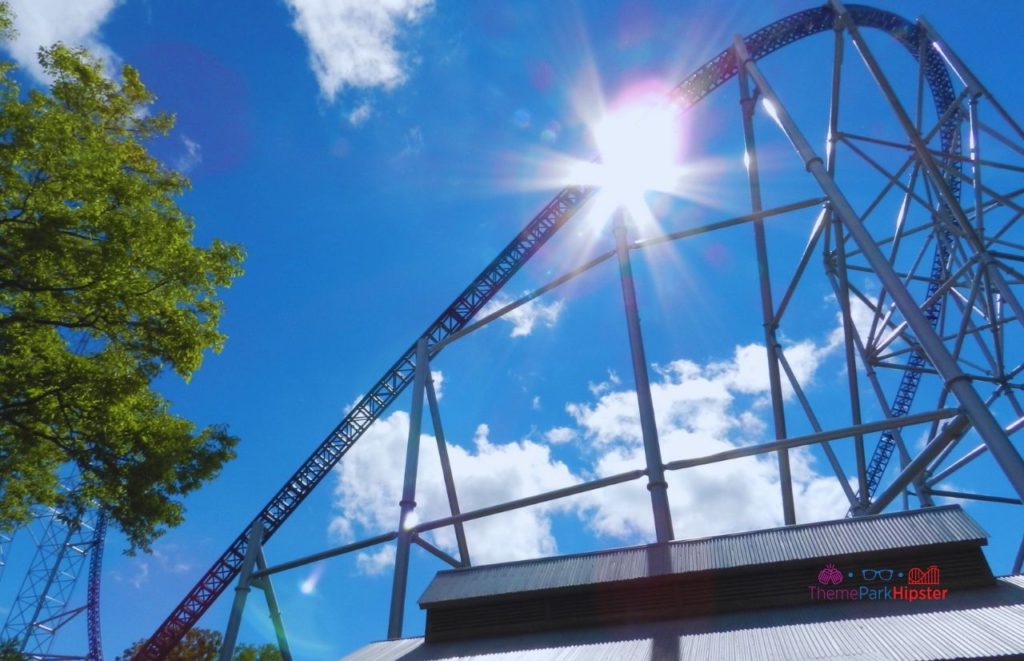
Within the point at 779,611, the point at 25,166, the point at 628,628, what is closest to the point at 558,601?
the point at 628,628

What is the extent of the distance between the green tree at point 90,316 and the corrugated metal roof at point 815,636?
3523 mm

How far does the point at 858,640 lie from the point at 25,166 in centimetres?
940

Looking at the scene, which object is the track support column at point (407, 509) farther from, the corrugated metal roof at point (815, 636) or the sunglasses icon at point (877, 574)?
the sunglasses icon at point (877, 574)

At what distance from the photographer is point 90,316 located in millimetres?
7012

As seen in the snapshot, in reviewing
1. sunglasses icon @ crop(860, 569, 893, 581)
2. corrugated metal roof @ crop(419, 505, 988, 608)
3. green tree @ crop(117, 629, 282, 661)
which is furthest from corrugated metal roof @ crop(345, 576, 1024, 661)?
green tree @ crop(117, 629, 282, 661)

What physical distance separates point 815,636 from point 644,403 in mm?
3807

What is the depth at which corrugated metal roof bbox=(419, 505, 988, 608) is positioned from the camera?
251 inches

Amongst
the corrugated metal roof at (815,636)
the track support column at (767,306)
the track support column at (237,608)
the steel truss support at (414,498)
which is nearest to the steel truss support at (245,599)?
the track support column at (237,608)

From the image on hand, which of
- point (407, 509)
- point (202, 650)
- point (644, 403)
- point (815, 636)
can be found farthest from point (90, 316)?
point (202, 650)

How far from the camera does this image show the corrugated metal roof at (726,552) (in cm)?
638

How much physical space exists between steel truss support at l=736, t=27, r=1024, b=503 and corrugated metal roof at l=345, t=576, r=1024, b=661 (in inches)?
45.6

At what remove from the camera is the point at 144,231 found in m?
7.01

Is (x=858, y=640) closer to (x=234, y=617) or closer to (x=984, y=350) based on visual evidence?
(x=984, y=350)

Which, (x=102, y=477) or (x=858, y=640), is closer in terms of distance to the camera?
(x=858, y=640)
